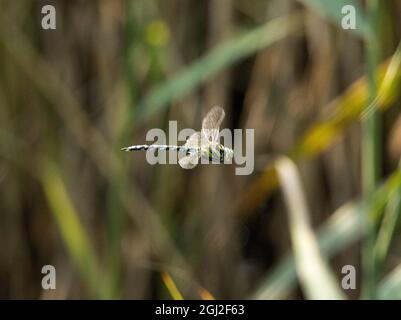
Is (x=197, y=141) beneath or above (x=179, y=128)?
beneath

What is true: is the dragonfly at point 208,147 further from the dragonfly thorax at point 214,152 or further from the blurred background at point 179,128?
the blurred background at point 179,128

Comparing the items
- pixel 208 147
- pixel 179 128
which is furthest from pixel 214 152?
pixel 179 128

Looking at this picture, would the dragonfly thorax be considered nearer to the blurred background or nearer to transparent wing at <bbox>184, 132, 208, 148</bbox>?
transparent wing at <bbox>184, 132, 208, 148</bbox>

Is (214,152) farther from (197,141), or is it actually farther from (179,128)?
(179,128)

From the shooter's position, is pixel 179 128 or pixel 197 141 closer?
pixel 197 141

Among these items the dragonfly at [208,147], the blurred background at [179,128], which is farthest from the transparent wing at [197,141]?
the blurred background at [179,128]

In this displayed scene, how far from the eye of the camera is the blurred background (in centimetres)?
147

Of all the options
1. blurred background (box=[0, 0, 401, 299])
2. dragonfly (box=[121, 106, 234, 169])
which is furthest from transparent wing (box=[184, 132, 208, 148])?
blurred background (box=[0, 0, 401, 299])

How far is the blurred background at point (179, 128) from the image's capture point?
147 centimetres

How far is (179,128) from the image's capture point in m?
1.43

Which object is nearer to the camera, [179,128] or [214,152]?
[214,152]

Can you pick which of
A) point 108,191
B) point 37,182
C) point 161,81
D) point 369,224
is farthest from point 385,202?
point 37,182

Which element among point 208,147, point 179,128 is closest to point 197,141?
point 208,147

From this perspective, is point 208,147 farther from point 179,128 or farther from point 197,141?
point 179,128
